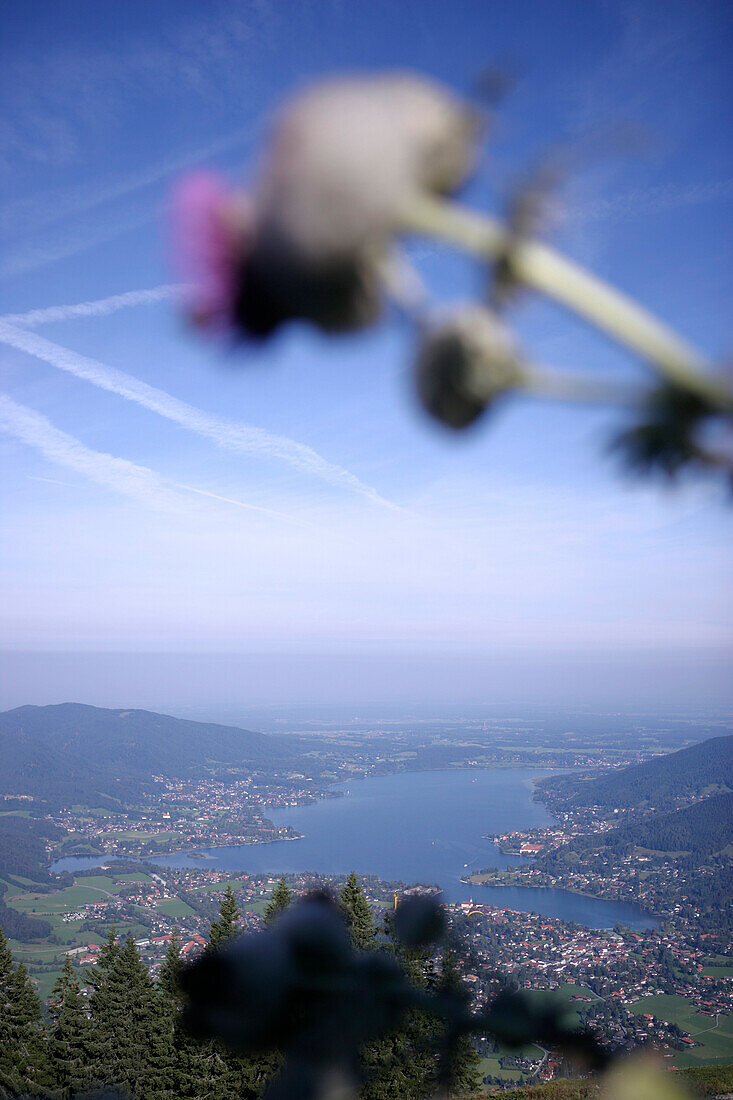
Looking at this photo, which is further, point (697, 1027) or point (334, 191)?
point (697, 1027)

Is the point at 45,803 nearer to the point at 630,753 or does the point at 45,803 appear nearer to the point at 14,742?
the point at 14,742

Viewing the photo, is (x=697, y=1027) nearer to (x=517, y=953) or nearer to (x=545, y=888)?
(x=517, y=953)

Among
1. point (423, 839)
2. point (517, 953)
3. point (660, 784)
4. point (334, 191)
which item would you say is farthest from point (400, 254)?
point (660, 784)

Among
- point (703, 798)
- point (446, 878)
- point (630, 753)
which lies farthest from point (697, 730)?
point (446, 878)

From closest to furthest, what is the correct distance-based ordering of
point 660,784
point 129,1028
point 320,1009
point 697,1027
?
1. point 320,1009
2. point 697,1027
3. point 129,1028
4. point 660,784

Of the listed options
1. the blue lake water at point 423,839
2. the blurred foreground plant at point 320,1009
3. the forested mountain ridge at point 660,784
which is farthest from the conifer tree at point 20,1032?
the forested mountain ridge at point 660,784

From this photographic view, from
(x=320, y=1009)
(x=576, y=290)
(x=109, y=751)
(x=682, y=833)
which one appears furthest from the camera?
(x=109, y=751)
